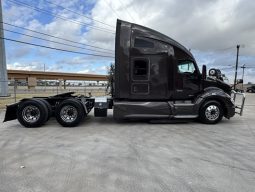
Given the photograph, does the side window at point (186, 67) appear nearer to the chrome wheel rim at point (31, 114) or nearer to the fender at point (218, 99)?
the fender at point (218, 99)

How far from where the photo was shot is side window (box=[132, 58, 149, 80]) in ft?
32.8

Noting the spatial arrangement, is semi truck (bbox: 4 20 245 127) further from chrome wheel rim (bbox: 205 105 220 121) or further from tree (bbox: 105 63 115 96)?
tree (bbox: 105 63 115 96)

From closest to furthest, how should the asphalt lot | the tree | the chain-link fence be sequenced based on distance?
the asphalt lot
the tree
the chain-link fence

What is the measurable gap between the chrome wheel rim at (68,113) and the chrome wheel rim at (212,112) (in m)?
4.82

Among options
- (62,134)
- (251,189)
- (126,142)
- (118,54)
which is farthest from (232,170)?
(118,54)

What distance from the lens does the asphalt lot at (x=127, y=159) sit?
14.4 feet

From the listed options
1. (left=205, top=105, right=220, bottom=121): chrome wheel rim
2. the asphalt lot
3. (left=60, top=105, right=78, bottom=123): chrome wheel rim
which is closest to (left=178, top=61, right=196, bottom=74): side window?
(left=205, top=105, right=220, bottom=121): chrome wheel rim

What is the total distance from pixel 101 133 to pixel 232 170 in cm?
437

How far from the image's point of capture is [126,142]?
7.24 meters

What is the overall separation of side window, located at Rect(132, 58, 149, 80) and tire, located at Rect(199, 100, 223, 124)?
246 centimetres

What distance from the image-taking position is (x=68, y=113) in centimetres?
957

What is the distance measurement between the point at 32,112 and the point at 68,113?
123 centimetres

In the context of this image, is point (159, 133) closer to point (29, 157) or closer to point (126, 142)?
point (126, 142)

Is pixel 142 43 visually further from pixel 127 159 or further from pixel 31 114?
pixel 127 159
